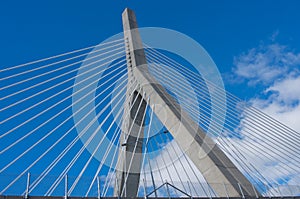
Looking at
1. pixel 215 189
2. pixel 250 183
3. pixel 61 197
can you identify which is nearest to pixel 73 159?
pixel 61 197

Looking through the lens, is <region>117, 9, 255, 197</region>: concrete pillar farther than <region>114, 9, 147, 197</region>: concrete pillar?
No

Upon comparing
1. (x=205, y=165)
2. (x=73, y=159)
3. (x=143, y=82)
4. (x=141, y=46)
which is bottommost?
(x=205, y=165)

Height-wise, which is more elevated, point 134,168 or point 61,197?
point 134,168

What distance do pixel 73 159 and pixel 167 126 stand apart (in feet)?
14.5

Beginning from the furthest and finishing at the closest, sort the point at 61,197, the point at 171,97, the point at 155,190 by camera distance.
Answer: the point at 171,97
the point at 155,190
the point at 61,197

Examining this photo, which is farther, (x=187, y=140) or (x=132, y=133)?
(x=132, y=133)

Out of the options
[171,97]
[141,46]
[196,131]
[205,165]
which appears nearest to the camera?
[205,165]

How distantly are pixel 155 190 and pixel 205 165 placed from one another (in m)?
3.07

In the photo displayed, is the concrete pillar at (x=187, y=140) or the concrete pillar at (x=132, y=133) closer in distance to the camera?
the concrete pillar at (x=187, y=140)

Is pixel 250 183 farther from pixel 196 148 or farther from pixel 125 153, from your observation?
pixel 125 153

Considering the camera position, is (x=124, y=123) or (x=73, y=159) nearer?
(x=73, y=159)

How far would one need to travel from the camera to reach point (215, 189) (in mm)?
12414

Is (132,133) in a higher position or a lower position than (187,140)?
Answer: higher

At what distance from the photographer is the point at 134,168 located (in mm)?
16344
